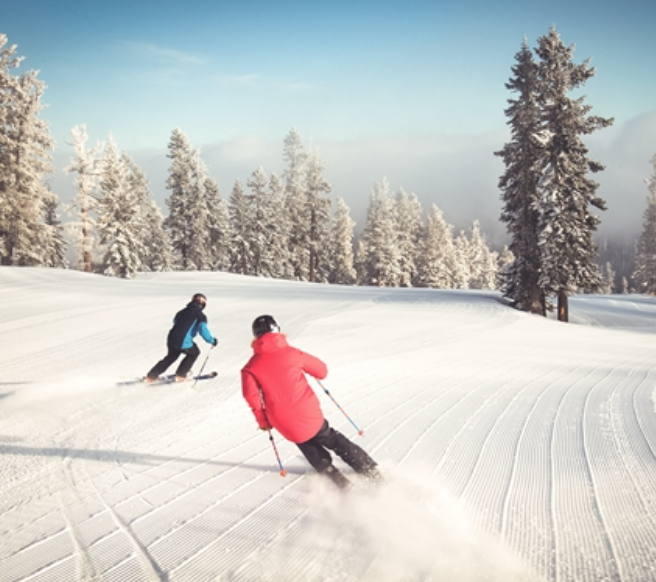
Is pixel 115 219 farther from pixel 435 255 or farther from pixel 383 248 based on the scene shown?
pixel 435 255

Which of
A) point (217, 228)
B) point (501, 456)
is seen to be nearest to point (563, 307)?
point (501, 456)

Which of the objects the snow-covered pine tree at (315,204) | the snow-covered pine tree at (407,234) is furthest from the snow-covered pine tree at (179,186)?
the snow-covered pine tree at (407,234)

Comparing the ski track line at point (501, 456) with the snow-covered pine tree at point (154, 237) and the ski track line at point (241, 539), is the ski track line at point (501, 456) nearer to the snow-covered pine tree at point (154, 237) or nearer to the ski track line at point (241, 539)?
the ski track line at point (241, 539)

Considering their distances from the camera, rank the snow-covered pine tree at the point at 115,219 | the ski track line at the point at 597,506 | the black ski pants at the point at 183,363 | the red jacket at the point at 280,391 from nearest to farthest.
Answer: the ski track line at the point at 597,506 < the red jacket at the point at 280,391 < the black ski pants at the point at 183,363 < the snow-covered pine tree at the point at 115,219

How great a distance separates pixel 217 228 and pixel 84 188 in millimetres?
18855

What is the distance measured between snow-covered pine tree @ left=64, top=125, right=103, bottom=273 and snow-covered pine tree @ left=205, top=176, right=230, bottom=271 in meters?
16.1

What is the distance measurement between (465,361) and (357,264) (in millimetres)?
64847

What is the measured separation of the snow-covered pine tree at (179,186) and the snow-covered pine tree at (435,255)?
3240 cm

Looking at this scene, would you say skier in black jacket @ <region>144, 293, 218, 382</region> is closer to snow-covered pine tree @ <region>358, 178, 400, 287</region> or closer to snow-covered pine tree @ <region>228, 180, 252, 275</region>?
snow-covered pine tree @ <region>228, 180, 252, 275</region>

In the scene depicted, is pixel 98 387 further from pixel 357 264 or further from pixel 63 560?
pixel 357 264

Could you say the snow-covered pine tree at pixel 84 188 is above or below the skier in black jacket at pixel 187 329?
above

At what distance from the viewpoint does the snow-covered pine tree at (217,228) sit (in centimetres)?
5425

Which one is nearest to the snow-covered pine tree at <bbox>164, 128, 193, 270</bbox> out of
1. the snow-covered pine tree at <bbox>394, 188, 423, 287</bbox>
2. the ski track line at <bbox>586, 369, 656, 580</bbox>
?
the snow-covered pine tree at <bbox>394, 188, 423, 287</bbox>

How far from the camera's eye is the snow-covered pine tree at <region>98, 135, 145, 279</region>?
126ft
